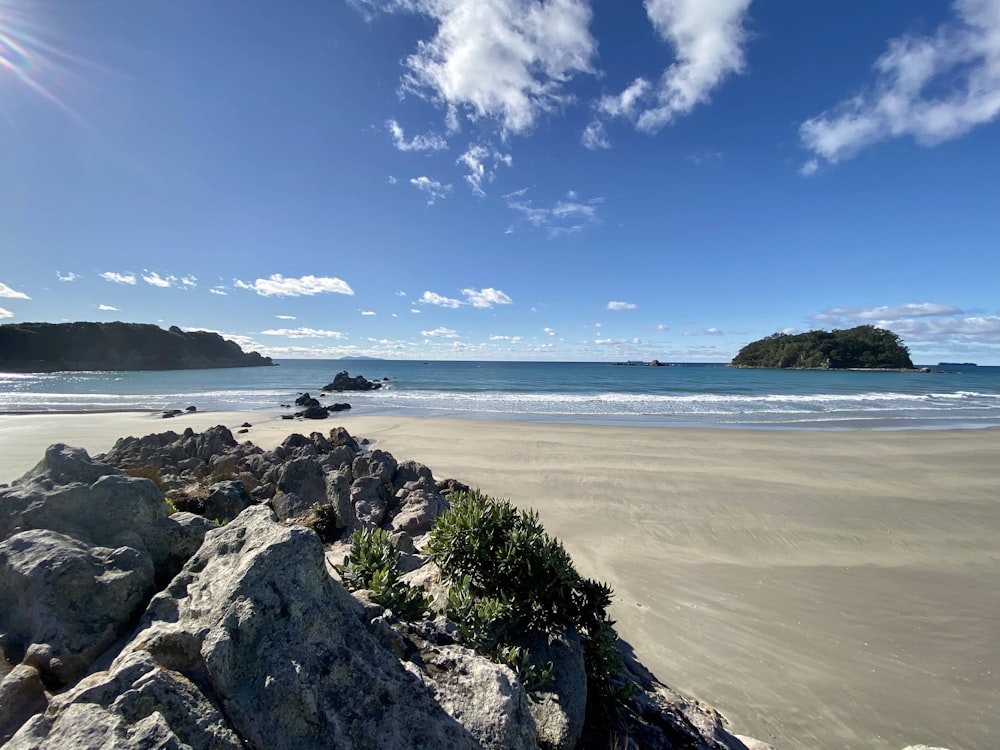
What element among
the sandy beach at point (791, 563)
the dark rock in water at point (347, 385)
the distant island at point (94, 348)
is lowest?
the sandy beach at point (791, 563)

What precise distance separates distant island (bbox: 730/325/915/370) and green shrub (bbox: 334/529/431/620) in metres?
146

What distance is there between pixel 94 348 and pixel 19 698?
430 ft

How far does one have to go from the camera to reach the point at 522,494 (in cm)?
1186

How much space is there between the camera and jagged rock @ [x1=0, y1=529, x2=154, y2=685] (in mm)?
2457

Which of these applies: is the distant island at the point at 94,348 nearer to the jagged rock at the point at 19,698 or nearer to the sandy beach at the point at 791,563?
the sandy beach at the point at 791,563

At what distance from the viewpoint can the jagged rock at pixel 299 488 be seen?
8.48 metres

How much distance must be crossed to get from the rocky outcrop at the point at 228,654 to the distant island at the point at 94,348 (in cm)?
11473

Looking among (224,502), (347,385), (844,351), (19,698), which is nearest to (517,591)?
(19,698)

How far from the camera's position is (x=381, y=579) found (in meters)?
3.35

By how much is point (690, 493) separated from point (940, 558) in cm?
491

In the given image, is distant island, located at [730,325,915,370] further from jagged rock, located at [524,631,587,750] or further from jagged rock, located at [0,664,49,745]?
jagged rock, located at [0,664,49,745]

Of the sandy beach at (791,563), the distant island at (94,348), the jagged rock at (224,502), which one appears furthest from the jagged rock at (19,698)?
the distant island at (94,348)

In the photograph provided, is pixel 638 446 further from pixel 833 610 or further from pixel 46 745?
pixel 46 745

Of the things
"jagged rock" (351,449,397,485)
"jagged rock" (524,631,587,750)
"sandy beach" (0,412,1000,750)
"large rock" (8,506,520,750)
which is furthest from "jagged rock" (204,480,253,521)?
"sandy beach" (0,412,1000,750)
